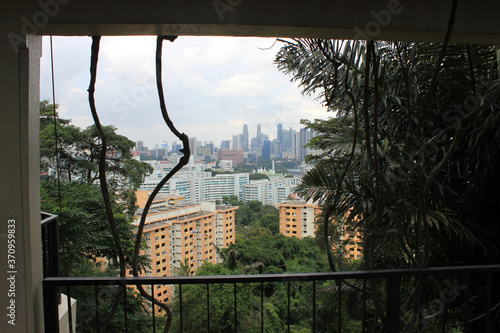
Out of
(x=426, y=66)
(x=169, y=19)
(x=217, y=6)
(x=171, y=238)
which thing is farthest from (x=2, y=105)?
(x=171, y=238)

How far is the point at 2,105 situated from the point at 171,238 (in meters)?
9.43

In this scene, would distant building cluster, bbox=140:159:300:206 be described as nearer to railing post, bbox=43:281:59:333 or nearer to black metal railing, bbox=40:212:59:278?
black metal railing, bbox=40:212:59:278

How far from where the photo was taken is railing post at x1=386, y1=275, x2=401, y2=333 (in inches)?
47.5

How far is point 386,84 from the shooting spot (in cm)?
291

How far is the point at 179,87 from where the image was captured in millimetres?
3502

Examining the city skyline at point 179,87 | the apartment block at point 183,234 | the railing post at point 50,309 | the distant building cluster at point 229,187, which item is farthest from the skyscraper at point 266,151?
the railing post at point 50,309

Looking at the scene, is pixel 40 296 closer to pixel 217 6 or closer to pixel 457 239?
pixel 217 6

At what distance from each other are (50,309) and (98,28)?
0.95 m

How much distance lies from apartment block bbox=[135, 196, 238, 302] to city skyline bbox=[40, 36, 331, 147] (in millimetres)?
3116

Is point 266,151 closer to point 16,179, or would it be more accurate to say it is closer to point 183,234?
point 16,179

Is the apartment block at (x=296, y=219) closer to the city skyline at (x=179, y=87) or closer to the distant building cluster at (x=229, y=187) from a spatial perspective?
the distant building cluster at (x=229, y=187)

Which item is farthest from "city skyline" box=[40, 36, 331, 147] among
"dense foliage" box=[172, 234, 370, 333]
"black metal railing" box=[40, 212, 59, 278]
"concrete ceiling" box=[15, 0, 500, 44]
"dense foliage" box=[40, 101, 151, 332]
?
"dense foliage" box=[172, 234, 370, 333]

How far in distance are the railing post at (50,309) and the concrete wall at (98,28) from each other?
0.03 m

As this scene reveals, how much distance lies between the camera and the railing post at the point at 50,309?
1123 mm
